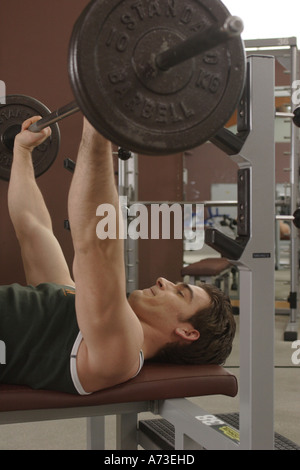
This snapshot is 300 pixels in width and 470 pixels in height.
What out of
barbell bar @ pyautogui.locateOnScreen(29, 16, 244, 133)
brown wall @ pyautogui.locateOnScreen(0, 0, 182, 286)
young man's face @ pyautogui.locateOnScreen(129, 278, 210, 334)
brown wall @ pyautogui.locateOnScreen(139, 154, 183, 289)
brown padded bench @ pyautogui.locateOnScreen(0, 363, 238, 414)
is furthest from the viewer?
brown wall @ pyautogui.locateOnScreen(139, 154, 183, 289)

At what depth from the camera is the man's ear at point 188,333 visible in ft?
4.85

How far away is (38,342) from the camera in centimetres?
135

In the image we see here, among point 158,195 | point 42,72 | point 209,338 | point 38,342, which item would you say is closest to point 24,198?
point 38,342

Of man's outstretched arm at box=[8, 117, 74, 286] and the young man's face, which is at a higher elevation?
man's outstretched arm at box=[8, 117, 74, 286]

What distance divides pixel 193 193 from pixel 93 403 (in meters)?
9.87

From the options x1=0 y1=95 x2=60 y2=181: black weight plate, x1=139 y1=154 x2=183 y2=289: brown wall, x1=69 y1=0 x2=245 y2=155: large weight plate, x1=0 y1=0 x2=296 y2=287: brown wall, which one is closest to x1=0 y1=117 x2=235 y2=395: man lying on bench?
x1=69 y1=0 x2=245 y2=155: large weight plate

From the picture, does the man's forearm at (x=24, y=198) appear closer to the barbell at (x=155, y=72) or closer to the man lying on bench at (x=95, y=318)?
the man lying on bench at (x=95, y=318)

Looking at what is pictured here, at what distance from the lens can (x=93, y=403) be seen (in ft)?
4.41

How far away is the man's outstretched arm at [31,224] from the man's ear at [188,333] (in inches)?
18.0

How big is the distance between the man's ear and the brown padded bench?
81 millimetres

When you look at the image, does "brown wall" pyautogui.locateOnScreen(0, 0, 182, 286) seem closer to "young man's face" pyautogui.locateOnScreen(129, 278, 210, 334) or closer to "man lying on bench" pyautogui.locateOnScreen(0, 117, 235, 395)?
"man lying on bench" pyautogui.locateOnScreen(0, 117, 235, 395)

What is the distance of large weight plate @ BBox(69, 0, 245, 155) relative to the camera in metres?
0.88
